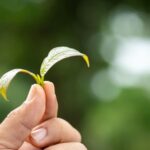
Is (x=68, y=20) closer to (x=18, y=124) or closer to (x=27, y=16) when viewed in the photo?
(x=27, y=16)

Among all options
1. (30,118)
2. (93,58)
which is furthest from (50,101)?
(93,58)

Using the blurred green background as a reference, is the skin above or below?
above

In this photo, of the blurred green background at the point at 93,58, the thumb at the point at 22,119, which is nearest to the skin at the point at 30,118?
the thumb at the point at 22,119

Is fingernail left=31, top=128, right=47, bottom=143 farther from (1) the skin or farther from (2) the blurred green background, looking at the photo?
(2) the blurred green background

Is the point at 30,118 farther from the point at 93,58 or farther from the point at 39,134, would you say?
the point at 93,58

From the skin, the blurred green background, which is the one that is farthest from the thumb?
the blurred green background
